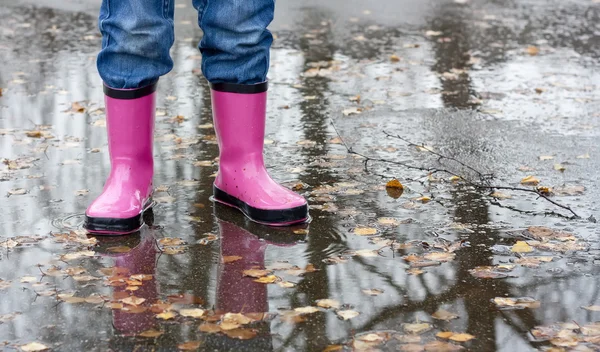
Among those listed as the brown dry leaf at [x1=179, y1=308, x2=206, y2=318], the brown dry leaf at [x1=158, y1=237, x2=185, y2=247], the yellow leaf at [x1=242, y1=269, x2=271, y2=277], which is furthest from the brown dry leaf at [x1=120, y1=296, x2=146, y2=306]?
the brown dry leaf at [x1=158, y1=237, x2=185, y2=247]

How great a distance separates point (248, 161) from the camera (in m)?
3.53

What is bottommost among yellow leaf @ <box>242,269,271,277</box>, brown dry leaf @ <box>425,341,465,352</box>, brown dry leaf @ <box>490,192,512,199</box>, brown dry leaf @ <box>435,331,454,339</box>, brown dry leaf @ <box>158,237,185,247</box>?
brown dry leaf @ <box>158,237,185,247</box>

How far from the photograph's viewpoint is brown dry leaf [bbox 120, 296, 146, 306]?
2.71 m

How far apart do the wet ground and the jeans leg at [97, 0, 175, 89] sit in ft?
1.73

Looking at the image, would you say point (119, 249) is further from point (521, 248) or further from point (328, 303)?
point (521, 248)

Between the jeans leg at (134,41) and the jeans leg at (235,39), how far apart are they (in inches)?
5.6

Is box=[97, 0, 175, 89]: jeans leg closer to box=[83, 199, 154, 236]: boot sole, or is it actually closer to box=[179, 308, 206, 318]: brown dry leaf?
box=[83, 199, 154, 236]: boot sole

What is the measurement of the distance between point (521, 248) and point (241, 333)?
43.0 inches

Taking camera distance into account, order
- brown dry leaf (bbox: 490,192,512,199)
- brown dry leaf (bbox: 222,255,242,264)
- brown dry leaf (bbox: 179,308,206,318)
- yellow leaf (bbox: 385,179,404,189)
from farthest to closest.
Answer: yellow leaf (bbox: 385,179,404,189) → brown dry leaf (bbox: 490,192,512,199) → brown dry leaf (bbox: 222,255,242,264) → brown dry leaf (bbox: 179,308,206,318)

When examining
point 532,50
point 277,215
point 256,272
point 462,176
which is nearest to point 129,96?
point 277,215

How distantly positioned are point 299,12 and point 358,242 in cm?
512

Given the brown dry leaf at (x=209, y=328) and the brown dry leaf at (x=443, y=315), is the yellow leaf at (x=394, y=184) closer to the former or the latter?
the brown dry leaf at (x=443, y=315)

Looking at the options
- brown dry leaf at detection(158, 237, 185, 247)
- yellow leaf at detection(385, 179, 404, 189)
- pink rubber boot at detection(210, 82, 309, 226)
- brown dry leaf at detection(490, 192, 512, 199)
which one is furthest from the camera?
yellow leaf at detection(385, 179, 404, 189)

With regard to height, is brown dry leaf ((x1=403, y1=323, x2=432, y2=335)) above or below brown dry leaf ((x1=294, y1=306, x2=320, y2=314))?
above
